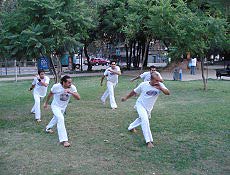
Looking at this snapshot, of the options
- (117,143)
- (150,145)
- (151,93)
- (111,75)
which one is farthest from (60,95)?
(111,75)

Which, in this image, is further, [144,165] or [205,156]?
[205,156]

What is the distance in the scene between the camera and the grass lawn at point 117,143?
6.12m

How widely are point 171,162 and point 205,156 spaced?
77 cm

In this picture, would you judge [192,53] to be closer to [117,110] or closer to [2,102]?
[117,110]

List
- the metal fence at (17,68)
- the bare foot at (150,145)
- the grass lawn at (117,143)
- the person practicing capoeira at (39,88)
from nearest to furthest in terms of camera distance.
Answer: the grass lawn at (117,143) → the bare foot at (150,145) → the person practicing capoeira at (39,88) → the metal fence at (17,68)

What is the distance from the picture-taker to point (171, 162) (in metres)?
6.39

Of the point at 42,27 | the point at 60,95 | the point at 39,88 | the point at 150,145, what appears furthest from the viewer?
the point at 42,27

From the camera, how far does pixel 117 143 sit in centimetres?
757

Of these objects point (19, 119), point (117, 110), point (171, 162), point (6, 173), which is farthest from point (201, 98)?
point (6, 173)

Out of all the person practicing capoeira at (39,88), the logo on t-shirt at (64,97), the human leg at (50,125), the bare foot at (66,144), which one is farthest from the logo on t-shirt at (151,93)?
the person practicing capoeira at (39,88)

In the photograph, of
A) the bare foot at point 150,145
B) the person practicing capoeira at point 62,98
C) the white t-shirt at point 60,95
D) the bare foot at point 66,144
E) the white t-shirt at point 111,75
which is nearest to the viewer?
the bare foot at point 150,145

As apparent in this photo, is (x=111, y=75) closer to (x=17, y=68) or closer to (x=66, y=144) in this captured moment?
(x=66, y=144)

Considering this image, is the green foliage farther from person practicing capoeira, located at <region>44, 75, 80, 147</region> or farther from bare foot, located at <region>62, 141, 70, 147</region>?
bare foot, located at <region>62, 141, 70, 147</region>

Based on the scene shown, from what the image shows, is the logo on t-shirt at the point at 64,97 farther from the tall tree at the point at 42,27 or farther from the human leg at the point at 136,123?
the tall tree at the point at 42,27
